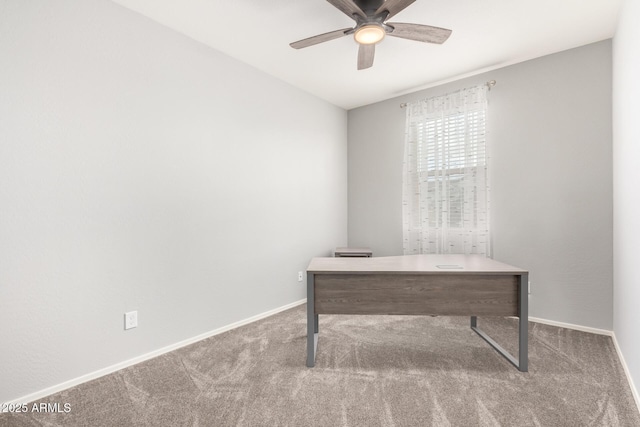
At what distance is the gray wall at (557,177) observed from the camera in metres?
2.74

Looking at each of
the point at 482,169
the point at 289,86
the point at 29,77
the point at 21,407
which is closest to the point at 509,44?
the point at 482,169

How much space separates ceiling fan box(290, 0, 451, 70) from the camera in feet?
6.27

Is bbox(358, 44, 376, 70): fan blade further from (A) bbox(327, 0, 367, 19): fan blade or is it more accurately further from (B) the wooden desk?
(B) the wooden desk

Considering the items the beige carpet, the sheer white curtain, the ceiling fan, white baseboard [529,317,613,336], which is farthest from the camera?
the sheer white curtain

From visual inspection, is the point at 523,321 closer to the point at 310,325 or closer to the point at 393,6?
the point at 310,325

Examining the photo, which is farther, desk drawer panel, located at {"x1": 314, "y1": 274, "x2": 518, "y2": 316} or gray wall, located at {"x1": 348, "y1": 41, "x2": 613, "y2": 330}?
gray wall, located at {"x1": 348, "y1": 41, "x2": 613, "y2": 330}

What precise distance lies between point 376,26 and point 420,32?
14.5 inches

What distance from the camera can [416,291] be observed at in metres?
2.16

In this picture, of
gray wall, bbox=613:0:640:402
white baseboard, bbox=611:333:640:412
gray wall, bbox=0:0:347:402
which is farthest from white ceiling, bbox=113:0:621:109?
white baseboard, bbox=611:333:640:412

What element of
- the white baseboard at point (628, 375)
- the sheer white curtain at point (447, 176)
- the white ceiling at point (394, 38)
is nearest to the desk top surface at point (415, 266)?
the white baseboard at point (628, 375)

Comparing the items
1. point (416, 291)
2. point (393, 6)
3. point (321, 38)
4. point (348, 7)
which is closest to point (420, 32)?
point (393, 6)

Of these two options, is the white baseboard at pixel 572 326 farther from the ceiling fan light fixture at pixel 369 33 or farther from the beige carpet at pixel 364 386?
the ceiling fan light fixture at pixel 369 33

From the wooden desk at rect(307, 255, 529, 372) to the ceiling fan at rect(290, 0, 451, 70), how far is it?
1.58 metres

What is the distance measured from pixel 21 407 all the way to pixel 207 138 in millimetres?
2132
